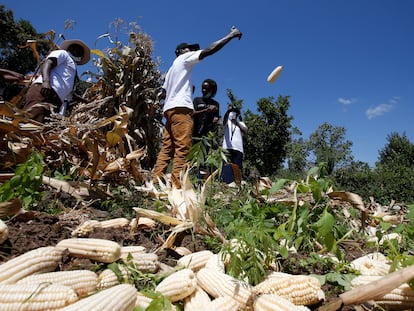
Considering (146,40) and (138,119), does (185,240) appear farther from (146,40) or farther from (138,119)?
(146,40)

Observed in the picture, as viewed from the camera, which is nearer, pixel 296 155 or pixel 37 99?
pixel 37 99

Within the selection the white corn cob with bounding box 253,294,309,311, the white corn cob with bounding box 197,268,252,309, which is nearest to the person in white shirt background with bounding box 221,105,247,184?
the white corn cob with bounding box 197,268,252,309

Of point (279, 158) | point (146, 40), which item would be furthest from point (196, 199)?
point (279, 158)

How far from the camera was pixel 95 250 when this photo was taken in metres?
1.60

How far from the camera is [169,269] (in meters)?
1.66

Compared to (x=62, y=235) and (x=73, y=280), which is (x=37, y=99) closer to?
(x=62, y=235)

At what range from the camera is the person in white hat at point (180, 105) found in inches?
173

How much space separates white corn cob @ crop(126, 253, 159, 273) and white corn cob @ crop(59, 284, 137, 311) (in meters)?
0.38

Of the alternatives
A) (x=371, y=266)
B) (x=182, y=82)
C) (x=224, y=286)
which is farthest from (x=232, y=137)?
(x=224, y=286)

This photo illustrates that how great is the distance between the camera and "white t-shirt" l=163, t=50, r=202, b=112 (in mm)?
4527

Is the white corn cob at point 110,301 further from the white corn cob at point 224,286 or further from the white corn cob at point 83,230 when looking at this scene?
the white corn cob at point 83,230

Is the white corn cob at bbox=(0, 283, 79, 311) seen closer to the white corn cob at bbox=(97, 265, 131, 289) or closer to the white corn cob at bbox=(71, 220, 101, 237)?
the white corn cob at bbox=(97, 265, 131, 289)

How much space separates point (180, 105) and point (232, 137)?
204cm

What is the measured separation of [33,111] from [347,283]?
4063mm
